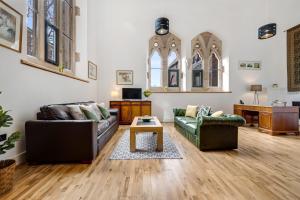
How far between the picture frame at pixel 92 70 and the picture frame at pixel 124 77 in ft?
2.62

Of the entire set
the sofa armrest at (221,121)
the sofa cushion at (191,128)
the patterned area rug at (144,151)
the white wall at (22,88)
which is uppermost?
the white wall at (22,88)

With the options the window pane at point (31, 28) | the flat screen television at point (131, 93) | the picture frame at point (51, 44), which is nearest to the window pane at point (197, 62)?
the flat screen television at point (131, 93)

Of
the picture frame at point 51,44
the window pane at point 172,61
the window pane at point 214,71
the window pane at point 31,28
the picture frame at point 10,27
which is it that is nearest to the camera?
the picture frame at point 10,27

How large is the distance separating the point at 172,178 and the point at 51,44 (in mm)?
3914

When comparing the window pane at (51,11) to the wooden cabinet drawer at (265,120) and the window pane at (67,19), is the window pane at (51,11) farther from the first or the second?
the wooden cabinet drawer at (265,120)

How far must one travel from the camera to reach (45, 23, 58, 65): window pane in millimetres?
4188

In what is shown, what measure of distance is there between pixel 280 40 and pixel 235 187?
749 cm

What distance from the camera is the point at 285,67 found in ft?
24.4

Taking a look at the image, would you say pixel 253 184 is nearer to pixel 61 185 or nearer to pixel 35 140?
pixel 61 185

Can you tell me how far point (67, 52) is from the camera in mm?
5367

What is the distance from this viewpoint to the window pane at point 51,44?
419 cm

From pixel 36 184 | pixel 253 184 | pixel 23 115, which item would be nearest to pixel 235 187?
pixel 253 184

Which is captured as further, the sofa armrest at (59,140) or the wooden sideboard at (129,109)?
the wooden sideboard at (129,109)

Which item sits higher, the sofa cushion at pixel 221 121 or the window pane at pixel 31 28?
the window pane at pixel 31 28
